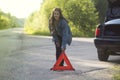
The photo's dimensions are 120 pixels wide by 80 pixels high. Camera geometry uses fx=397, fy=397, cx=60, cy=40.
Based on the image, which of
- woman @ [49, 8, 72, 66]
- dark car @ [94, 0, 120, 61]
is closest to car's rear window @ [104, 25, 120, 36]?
dark car @ [94, 0, 120, 61]

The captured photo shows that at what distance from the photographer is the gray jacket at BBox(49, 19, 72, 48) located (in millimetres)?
9945

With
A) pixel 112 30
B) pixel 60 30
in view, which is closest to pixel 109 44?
pixel 112 30

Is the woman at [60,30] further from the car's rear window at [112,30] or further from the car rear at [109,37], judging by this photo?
the car's rear window at [112,30]

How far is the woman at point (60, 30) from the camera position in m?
9.96

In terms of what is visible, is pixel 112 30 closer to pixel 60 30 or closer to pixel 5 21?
pixel 60 30

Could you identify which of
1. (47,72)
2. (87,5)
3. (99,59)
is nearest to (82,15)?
(87,5)

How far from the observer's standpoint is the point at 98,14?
45781 millimetres

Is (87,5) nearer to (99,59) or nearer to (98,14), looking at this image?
(98,14)

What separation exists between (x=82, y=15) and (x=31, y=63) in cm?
3170

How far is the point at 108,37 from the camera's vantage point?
38.0 ft

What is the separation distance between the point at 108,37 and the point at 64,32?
206 centimetres

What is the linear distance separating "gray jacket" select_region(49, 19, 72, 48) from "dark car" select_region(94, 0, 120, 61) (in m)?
1.75

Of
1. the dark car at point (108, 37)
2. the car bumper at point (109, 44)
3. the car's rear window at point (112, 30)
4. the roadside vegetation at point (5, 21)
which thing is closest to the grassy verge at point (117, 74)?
the car bumper at point (109, 44)

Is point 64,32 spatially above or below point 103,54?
above
